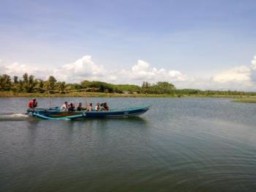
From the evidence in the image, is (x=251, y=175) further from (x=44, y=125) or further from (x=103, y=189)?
(x=44, y=125)

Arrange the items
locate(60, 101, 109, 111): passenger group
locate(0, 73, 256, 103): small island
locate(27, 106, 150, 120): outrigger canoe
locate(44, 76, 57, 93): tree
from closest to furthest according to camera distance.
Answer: locate(27, 106, 150, 120): outrigger canoe → locate(60, 101, 109, 111): passenger group → locate(0, 73, 256, 103): small island → locate(44, 76, 57, 93): tree

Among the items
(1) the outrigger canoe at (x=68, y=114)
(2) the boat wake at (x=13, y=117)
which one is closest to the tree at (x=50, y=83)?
(2) the boat wake at (x=13, y=117)

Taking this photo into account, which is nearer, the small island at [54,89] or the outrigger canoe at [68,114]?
the outrigger canoe at [68,114]

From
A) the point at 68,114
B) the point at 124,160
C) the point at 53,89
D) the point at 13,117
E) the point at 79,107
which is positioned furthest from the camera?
the point at 53,89

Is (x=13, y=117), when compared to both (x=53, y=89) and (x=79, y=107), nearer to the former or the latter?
(x=79, y=107)

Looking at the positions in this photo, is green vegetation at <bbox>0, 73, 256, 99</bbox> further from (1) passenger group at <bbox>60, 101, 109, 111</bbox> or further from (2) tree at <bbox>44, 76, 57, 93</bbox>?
(1) passenger group at <bbox>60, 101, 109, 111</bbox>

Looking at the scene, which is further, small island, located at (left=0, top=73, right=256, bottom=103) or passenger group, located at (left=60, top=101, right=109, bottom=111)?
small island, located at (left=0, top=73, right=256, bottom=103)

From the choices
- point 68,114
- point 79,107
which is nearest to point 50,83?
point 79,107

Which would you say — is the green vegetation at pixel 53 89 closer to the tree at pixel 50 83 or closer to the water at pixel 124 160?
the tree at pixel 50 83

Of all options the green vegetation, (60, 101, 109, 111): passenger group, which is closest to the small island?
the green vegetation

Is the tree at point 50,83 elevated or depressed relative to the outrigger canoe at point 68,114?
elevated

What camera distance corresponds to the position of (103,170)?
13.2m

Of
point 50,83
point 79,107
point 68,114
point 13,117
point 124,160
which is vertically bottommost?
point 124,160

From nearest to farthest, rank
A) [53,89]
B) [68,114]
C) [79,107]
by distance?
[68,114], [79,107], [53,89]
